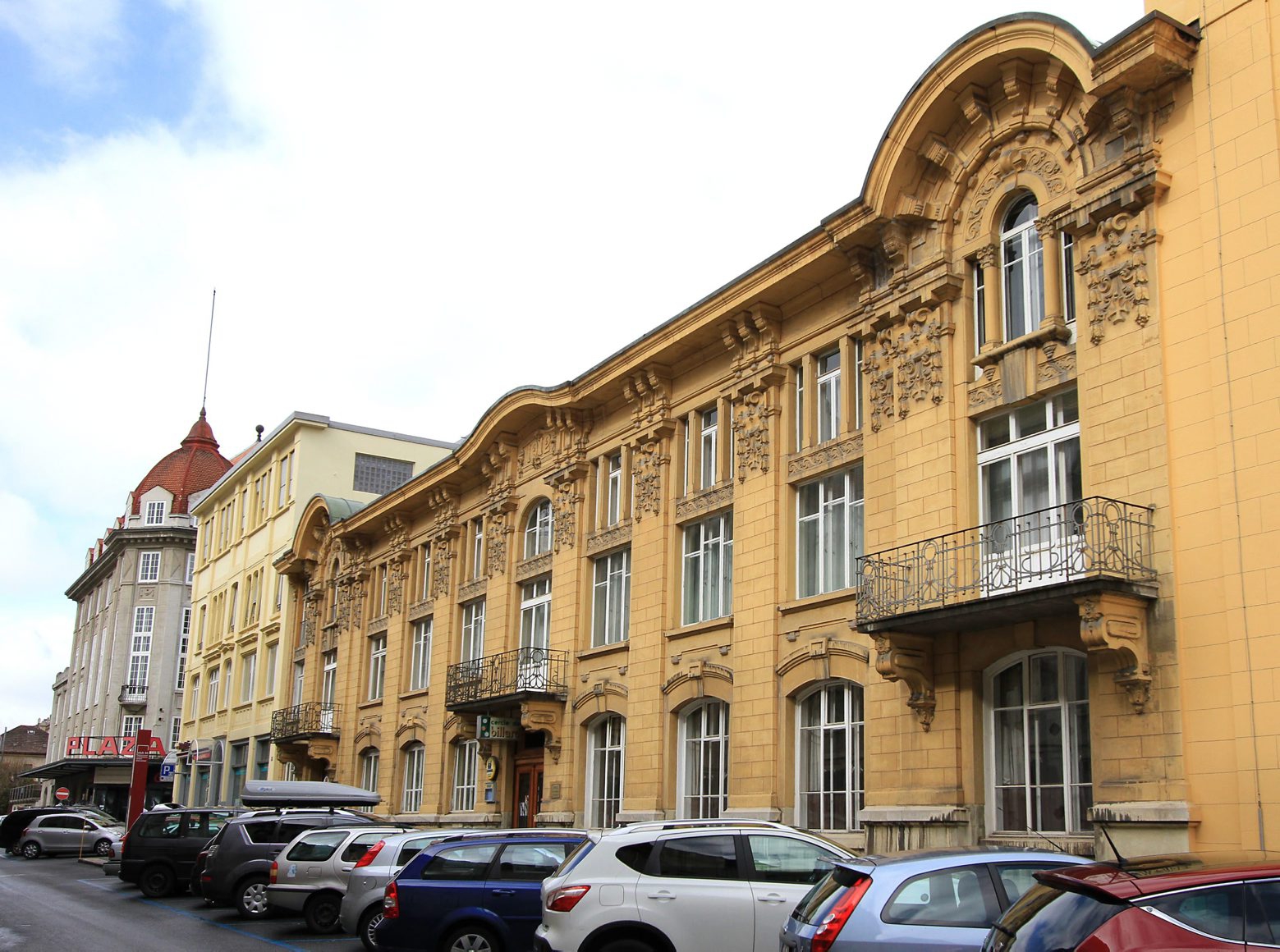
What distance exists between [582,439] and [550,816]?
321 inches

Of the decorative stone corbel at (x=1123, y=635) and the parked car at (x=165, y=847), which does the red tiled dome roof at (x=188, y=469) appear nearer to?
the parked car at (x=165, y=847)

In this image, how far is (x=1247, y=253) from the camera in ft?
49.7

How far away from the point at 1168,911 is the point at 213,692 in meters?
53.8

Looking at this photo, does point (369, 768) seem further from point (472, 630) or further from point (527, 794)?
point (527, 794)

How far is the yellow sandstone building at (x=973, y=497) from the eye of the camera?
49.1ft

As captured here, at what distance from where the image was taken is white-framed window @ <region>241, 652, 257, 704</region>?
49844 millimetres

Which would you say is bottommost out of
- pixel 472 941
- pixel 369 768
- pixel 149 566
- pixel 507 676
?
pixel 472 941

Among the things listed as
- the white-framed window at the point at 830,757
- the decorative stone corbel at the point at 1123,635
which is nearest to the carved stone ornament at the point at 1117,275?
the decorative stone corbel at the point at 1123,635

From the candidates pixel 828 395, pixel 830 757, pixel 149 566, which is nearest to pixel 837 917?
pixel 830 757

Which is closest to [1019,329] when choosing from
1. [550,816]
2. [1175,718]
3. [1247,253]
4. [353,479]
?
[1247,253]

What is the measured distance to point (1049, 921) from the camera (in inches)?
274

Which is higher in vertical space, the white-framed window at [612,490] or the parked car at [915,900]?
the white-framed window at [612,490]

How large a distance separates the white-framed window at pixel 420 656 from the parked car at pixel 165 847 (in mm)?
8328

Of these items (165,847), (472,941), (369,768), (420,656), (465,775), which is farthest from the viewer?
(369,768)
